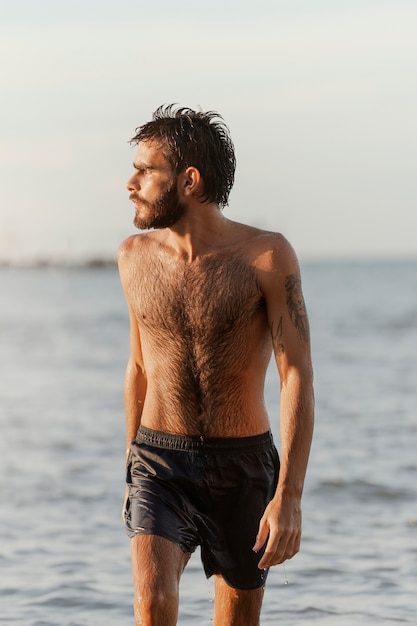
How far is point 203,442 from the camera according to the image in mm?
4582

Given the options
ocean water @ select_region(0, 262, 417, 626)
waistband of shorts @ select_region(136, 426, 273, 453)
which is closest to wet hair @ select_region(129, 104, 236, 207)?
waistband of shorts @ select_region(136, 426, 273, 453)

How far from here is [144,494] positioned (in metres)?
4.51

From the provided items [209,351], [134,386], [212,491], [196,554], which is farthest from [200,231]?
[196,554]

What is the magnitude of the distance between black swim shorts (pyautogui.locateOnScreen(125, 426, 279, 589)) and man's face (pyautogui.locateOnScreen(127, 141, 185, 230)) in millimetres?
729

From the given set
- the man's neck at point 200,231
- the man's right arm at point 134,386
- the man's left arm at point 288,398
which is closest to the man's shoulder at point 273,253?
the man's left arm at point 288,398

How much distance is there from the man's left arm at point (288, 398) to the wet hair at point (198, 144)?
1.00 ft

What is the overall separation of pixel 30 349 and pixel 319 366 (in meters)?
8.16

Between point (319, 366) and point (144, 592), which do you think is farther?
point (319, 366)

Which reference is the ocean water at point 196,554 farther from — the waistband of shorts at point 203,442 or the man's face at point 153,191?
the man's face at point 153,191

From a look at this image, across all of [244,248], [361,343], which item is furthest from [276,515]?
[361,343]

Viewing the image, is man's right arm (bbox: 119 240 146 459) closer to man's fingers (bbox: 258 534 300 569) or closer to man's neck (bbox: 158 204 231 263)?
man's neck (bbox: 158 204 231 263)

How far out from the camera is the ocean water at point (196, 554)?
684cm

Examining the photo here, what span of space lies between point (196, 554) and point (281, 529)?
4.05 m

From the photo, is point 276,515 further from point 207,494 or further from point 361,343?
point 361,343
